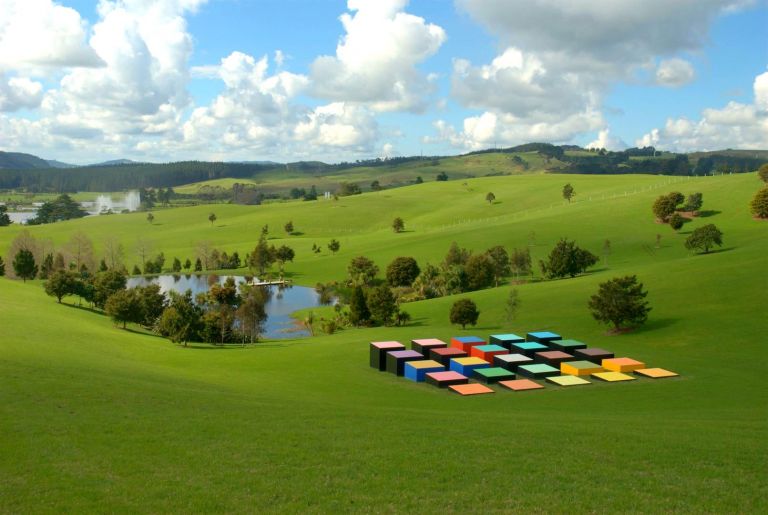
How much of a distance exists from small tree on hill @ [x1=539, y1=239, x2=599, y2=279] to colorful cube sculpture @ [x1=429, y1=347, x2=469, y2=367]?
144 ft

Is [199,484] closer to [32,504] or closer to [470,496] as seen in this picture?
[32,504]

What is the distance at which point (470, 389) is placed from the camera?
40.3 metres

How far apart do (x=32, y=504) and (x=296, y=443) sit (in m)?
8.37

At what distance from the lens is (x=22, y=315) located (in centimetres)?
5428

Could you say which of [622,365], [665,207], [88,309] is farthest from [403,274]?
[622,365]

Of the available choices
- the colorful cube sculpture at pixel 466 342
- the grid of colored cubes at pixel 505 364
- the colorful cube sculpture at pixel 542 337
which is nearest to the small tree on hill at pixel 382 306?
the colorful cube sculpture at pixel 466 342

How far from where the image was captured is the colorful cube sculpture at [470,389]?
130 ft

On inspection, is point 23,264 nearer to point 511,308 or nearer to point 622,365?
point 511,308

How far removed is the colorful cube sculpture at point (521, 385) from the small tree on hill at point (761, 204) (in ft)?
279

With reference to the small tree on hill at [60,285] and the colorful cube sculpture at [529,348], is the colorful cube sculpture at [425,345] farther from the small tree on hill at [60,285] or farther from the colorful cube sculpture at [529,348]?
the small tree on hill at [60,285]

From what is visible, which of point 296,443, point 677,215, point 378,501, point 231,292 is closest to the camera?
point 378,501

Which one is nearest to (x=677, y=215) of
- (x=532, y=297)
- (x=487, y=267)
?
(x=487, y=267)

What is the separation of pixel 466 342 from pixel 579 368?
37.7 feet

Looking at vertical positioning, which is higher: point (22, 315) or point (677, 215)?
point (677, 215)
